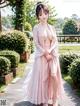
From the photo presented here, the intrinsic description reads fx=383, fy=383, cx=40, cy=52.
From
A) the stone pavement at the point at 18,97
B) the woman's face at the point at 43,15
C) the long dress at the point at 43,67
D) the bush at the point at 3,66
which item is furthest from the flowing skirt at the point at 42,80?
the bush at the point at 3,66

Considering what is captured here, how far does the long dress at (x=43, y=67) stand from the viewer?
25.9 feet

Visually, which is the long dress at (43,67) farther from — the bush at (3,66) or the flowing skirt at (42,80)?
the bush at (3,66)

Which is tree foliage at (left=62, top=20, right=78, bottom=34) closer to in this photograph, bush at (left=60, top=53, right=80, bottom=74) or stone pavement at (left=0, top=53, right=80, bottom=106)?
bush at (left=60, top=53, right=80, bottom=74)

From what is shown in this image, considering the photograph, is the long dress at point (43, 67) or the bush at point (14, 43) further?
the bush at point (14, 43)

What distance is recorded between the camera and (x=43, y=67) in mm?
7961

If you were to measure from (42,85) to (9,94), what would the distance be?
1.95 meters

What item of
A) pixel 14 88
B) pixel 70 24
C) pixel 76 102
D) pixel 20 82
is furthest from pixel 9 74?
pixel 70 24

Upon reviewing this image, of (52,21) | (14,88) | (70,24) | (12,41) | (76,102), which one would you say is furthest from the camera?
(52,21)

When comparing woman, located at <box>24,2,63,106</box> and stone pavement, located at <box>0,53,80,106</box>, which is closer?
woman, located at <box>24,2,63,106</box>

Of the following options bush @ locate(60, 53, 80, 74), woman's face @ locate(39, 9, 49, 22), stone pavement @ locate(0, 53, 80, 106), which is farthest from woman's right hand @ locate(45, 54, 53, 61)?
bush @ locate(60, 53, 80, 74)

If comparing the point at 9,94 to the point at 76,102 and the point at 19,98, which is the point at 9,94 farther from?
the point at 76,102

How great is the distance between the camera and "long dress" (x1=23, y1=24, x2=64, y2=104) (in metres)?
7.90

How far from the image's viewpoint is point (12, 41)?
58.5 ft

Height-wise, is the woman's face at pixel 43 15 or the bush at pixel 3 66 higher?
the woman's face at pixel 43 15
